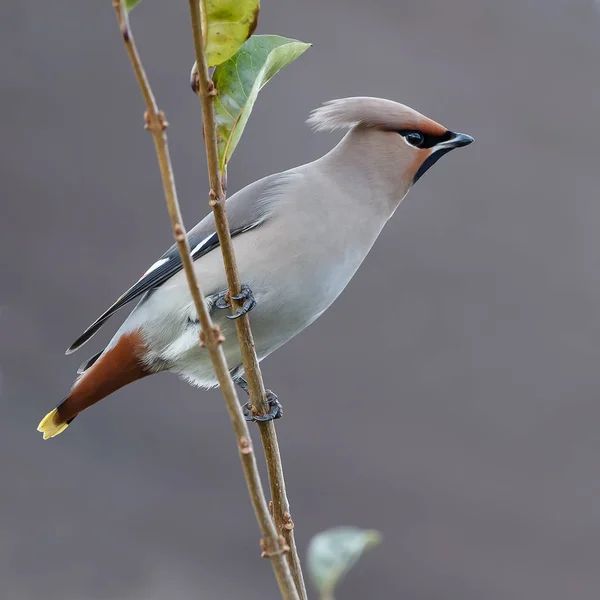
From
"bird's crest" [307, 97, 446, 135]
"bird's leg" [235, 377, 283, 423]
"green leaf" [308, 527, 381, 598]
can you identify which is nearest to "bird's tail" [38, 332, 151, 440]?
"bird's leg" [235, 377, 283, 423]

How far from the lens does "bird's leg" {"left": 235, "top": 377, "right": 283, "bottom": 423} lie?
1.07 metres

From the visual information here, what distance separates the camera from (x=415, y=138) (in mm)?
1636

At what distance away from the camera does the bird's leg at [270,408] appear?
42.2 inches

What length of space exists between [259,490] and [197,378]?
103cm

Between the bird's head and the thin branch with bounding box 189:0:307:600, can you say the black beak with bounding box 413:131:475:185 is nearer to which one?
the bird's head

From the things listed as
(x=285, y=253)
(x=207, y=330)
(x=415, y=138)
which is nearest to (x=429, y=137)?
(x=415, y=138)

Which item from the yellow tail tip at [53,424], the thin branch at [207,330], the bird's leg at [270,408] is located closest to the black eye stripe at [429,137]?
the bird's leg at [270,408]

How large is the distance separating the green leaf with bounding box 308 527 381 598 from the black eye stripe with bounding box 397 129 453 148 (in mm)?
1104

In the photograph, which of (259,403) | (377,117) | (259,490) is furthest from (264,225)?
(259,490)

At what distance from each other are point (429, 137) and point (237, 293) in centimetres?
88

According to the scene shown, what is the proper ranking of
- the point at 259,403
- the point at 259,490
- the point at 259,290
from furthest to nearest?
the point at 259,290
the point at 259,403
the point at 259,490

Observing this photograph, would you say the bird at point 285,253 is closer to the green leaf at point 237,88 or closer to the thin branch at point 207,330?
the green leaf at point 237,88

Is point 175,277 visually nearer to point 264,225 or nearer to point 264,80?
point 264,225

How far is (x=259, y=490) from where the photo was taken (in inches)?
27.4
